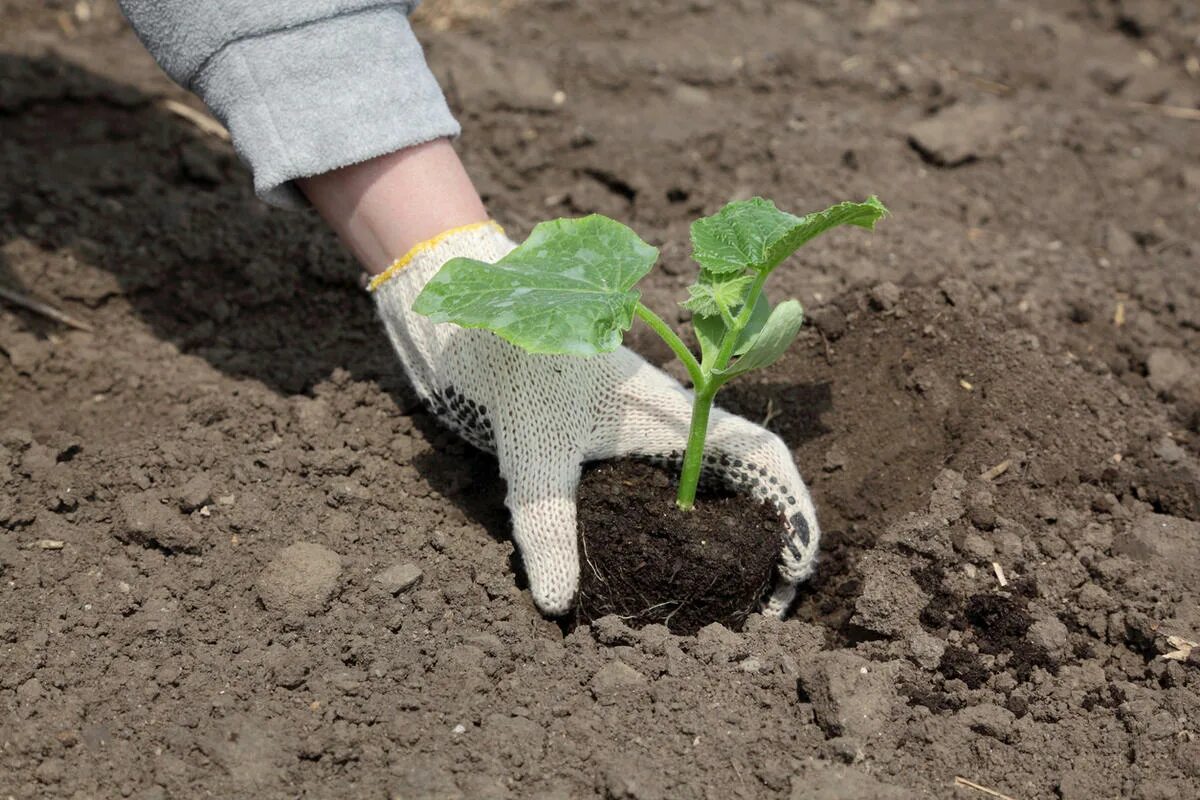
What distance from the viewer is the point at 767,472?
2.33 meters

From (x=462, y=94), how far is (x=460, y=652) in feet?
7.26

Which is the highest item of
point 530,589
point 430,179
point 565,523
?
point 430,179

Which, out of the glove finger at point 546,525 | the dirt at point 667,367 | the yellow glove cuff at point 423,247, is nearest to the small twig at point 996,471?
the dirt at point 667,367

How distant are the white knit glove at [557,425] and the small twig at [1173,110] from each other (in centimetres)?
248

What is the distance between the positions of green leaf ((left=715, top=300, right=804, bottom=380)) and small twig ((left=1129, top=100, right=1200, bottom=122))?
263 cm

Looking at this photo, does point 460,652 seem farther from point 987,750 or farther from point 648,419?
point 987,750

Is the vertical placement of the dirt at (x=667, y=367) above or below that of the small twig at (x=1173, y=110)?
above

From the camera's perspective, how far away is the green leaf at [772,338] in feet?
6.57

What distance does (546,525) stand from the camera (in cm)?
227

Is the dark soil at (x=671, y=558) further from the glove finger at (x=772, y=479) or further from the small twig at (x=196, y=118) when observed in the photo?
the small twig at (x=196, y=118)

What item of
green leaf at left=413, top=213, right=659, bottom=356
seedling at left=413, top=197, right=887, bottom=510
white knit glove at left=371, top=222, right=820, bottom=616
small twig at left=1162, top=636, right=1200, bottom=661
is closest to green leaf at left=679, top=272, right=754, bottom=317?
seedling at left=413, top=197, right=887, bottom=510

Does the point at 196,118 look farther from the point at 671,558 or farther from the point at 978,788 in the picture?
the point at 978,788

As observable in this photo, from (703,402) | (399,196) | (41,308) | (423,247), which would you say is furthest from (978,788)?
(41,308)

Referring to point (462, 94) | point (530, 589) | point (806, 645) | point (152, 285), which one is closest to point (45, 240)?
point (152, 285)
